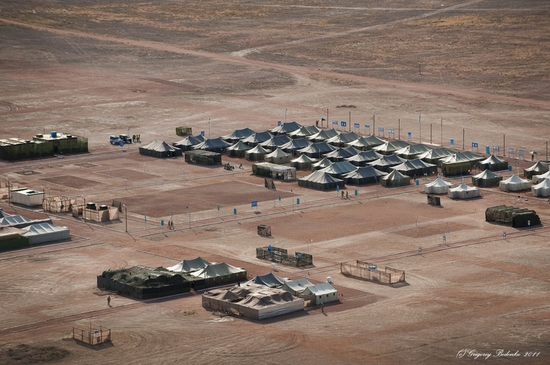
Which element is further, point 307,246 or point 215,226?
point 215,226

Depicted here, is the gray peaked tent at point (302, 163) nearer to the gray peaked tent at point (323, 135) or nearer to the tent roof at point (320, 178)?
the tent roof at point (320, 178)

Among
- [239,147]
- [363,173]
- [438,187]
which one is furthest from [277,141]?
[438,187]

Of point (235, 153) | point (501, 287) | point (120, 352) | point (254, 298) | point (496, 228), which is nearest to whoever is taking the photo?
point (120, 352)

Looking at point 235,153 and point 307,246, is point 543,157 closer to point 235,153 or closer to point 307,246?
point 235,153

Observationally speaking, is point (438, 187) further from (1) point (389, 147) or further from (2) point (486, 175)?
(1) point (389, 147)

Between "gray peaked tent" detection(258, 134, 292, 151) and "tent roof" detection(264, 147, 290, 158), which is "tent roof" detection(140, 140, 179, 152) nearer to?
"gray peaked tent" detection(258, 134, 292, 151)

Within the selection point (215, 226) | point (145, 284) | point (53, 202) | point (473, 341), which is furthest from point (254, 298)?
point (53, 202)
